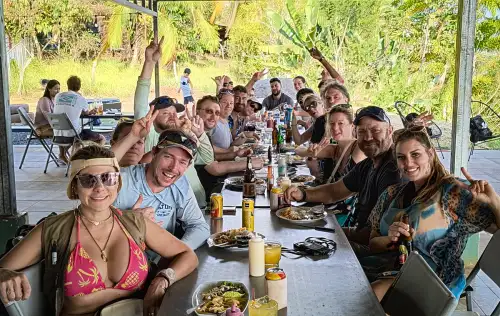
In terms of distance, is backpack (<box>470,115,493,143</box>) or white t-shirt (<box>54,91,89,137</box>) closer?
white t-shirt (<box>54,91,89,137</box>)

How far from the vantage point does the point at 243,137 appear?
650cm

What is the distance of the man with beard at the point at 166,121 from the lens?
156 inches

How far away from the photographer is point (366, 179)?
3.60m

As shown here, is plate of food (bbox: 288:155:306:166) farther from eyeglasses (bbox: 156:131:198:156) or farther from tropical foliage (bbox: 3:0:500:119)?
tropical foliage (bbox: 3:0:500:119)

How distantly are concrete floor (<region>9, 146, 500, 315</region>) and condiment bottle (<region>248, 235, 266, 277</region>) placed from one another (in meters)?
2.15

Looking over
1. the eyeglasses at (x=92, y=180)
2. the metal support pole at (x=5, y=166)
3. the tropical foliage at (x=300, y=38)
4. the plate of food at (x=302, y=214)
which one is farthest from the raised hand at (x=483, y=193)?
the tropical foliage at (x=300, y=38)

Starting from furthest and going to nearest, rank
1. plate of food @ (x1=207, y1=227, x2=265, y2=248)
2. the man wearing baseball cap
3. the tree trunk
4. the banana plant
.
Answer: the tree trunk < the banana plant < the man wearing baseball cap < plate of food @ (x1=207, y1=227, x2=265, y2=248)

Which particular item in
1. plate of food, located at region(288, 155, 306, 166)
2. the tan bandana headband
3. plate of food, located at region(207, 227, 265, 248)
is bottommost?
plate of food, located at region(288, 155, 306, 166)

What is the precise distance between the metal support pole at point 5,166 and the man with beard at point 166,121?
0.98 m

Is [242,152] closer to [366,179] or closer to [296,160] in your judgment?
[296,160]

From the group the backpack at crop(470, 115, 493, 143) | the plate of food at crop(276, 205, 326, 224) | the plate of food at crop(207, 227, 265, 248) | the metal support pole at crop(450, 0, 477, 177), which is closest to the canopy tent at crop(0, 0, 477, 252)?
the metal support pole at crop(450, 0, 477, 177)

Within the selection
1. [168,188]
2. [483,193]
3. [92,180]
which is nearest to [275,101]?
[168,188]

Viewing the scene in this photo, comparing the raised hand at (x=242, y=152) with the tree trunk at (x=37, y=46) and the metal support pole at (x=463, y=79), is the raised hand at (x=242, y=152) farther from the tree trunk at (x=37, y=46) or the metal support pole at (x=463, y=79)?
the tree trunk at (x=37, y=46)

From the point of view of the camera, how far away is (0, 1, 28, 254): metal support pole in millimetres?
3985
